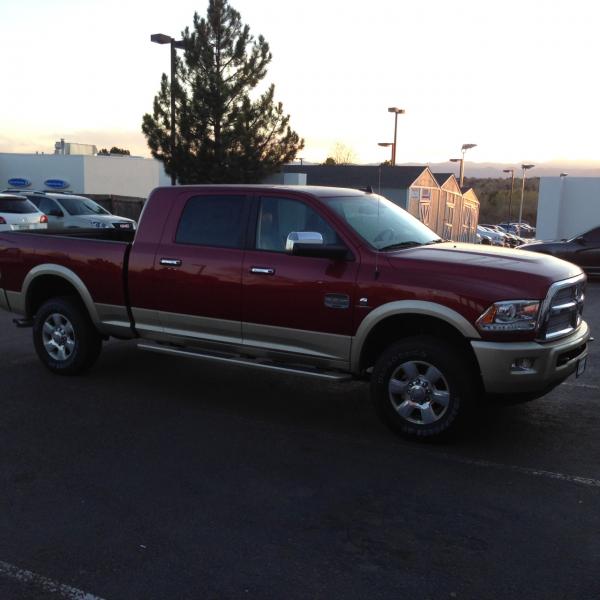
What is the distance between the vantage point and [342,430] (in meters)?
5.68

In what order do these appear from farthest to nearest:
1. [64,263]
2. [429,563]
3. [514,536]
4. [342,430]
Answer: [64,263] → [342,430] → [514,536] → [429,563]

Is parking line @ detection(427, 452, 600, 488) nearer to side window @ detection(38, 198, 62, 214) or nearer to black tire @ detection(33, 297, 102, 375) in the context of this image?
black tire @ detection(33, 297, 102, 375)

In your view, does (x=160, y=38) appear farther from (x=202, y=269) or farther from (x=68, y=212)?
(x=202, y=269)

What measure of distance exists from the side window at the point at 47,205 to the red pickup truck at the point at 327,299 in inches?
564

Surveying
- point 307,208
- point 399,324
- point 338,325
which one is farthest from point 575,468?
point 307,208

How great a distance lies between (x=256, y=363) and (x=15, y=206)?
44.4 feet

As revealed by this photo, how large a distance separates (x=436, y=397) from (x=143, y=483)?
2.23 m

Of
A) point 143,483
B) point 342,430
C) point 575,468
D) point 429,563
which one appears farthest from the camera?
point 342,430

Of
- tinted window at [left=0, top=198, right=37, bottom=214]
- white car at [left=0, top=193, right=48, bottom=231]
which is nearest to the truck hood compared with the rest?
white car at [left=0, top=193, right=48, bottom=231]

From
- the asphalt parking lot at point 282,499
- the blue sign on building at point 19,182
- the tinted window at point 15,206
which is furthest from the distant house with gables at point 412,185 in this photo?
the asphalt parking lot at point 282,499

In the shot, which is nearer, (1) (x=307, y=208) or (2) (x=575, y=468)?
(2) (x=575, y=468)

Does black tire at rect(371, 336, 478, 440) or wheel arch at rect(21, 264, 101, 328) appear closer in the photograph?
black tire at rect(371, 336, 478, 440)

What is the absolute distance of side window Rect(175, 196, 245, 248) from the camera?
20.0ft

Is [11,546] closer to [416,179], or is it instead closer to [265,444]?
[265,444]
